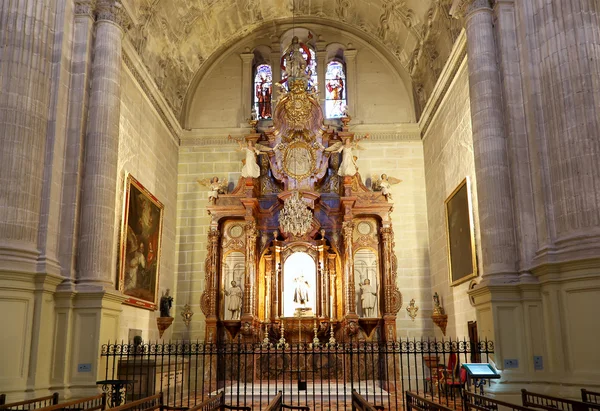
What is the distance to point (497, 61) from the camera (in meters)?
11.5

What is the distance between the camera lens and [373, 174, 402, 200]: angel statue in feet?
60.2

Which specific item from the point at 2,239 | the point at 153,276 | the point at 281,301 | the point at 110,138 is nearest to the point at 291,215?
the point at 281,301

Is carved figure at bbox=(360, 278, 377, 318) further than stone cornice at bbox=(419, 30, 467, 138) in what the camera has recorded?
Yes

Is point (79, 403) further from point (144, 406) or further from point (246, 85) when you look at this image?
point (246, 85)

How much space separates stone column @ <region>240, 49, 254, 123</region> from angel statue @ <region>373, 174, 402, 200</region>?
5084 millimetres

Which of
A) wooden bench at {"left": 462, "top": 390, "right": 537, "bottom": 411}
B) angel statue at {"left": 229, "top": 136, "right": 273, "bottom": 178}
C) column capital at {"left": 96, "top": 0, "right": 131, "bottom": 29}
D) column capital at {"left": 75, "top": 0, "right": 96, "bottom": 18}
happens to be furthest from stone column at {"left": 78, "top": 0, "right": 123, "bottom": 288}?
wooden bench at {"left": 462, "top": 390, "right": 537, "bottom": 411}

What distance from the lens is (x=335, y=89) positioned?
67.3 ft

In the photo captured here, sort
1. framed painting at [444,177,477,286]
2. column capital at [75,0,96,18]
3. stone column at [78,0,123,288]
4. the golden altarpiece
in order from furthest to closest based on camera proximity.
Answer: the golden altarpiece < framed painting at [444,177,477,286] < column capital at [75,0,96,18] < stone column at [78,0,123,288]

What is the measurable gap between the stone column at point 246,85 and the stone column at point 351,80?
342cm

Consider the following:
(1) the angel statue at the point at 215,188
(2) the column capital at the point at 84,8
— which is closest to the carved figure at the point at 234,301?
(1) the angel statue at the point at 215,188

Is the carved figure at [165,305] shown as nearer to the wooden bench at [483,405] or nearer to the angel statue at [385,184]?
the angel statue at [385,184]

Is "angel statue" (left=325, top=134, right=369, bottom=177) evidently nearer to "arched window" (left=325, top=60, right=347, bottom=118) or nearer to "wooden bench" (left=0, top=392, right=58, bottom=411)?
"arched window" (left=325, top=60, right=347, bottom=118)

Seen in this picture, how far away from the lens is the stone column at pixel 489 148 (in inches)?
414

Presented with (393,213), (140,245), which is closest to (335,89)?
(393,213)
